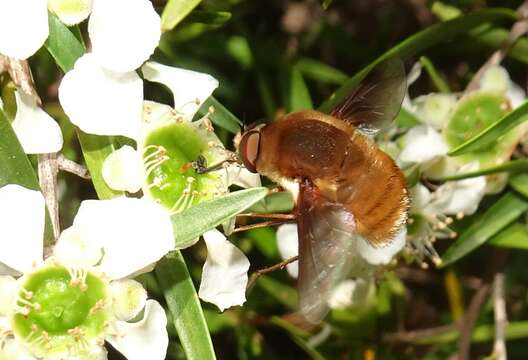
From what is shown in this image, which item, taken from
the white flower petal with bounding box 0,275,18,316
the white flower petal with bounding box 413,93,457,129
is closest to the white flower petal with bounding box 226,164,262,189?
the white flower petal with bounding box 0,275,18,316

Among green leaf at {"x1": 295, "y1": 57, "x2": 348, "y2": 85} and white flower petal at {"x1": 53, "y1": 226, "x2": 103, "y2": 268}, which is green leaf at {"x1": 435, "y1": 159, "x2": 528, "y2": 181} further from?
white flower petal at {"x1": 53, "y1": 226, "x2": 103, "y2": 268}

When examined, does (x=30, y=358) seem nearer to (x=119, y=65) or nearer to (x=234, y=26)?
(x=119, y=65)

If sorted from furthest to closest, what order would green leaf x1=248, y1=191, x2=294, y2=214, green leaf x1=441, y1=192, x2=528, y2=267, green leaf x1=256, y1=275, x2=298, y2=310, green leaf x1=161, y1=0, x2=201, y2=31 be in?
1. green leaf x1=256, y1=275, x2=298, y2=310
2. green leaf x1=441, y1=192, x2=528, y2=267
3. green leaf x1=248, y1=191, x2=294, y2=214
4. green leaf x1=161, y1=0, x2=201, y2=31

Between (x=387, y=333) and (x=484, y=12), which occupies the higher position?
(x=484, y=12)

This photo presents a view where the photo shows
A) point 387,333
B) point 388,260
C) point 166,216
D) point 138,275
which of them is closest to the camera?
point 166,216

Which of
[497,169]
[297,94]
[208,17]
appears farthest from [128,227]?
Result: [297,94]

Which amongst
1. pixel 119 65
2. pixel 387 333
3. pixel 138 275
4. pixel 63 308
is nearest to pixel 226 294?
pixel 138 275

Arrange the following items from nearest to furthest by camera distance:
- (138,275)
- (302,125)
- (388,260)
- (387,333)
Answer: (138,275), (302,125), (388,260), (387,333)
